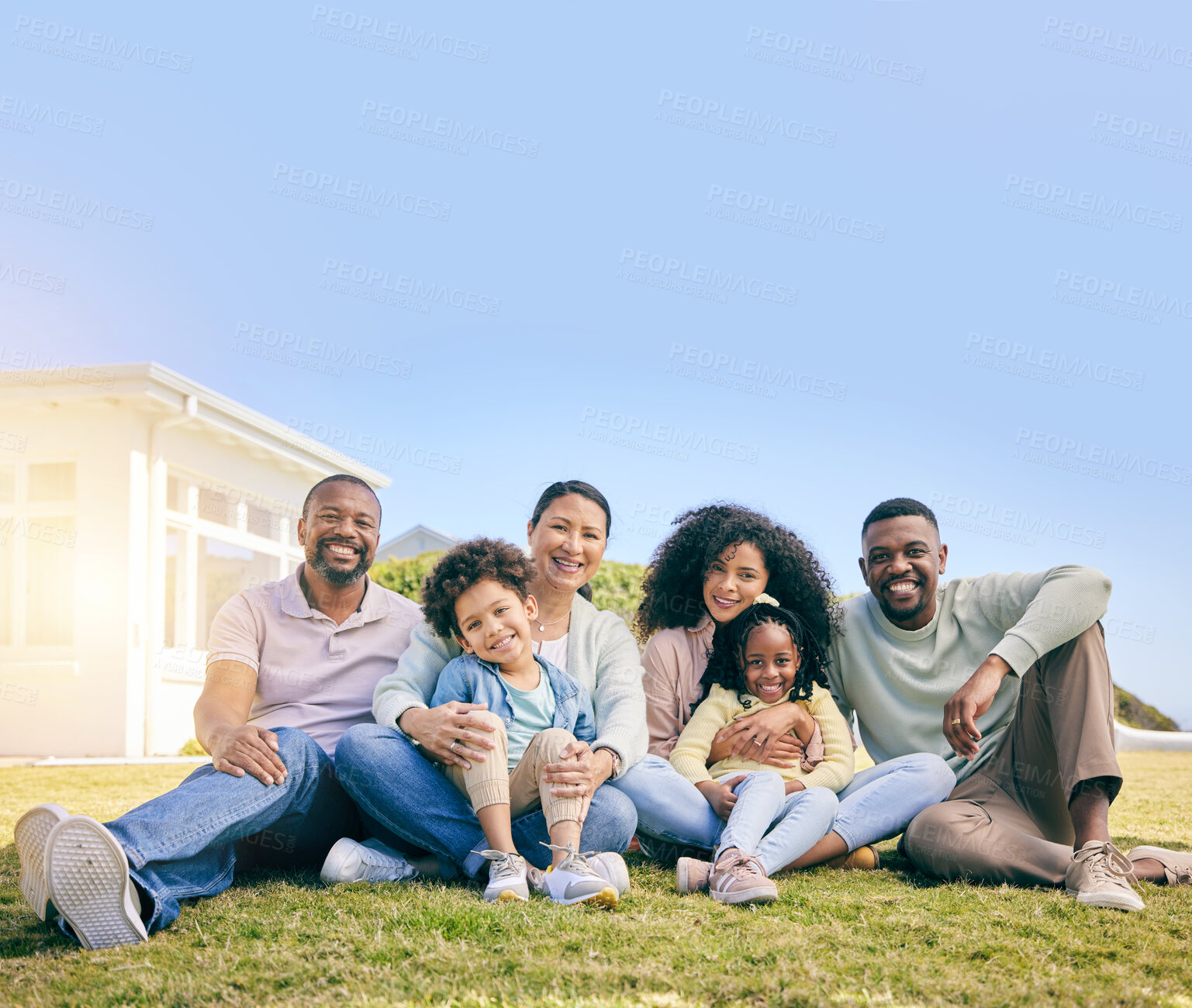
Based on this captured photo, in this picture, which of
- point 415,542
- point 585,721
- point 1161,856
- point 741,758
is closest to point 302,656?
point 585,721

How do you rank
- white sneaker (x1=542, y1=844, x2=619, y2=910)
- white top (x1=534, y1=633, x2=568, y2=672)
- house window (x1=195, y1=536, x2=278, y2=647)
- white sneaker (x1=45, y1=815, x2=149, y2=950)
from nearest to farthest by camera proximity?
white sneaker (x1=45, y1=815, x2=149, y2=950) → white sneaker (x1=542, y1=844, x2=619, y2=910) → white top (x1=534, y1=633, x2=568, y2=672) → house window (x1=195, y1=536, x2=278, y2=647)

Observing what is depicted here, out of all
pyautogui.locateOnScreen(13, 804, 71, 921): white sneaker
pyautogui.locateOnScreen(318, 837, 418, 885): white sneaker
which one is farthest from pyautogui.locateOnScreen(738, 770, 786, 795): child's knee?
pyautogui.locateOnScreen(13, 804, 71, 921): white sneaker

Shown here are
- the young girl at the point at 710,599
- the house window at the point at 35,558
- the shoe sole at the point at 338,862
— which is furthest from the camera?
the house window at the point at 35,558

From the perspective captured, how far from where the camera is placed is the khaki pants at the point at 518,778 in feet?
9.64

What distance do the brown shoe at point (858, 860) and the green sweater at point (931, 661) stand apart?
465mm

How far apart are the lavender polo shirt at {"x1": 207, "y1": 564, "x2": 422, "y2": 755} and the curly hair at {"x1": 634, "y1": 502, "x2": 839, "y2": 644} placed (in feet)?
4.27

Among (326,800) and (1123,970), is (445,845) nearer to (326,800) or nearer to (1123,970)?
(326,800)

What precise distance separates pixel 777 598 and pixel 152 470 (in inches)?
360

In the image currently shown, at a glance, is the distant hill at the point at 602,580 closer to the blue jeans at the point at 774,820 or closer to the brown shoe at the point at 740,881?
the blue jeans at the point at 774,820

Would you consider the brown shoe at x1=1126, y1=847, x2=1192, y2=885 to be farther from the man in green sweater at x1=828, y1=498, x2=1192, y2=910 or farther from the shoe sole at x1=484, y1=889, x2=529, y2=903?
the shoe sole at x1=484, y1=889, x2=529, y2=903

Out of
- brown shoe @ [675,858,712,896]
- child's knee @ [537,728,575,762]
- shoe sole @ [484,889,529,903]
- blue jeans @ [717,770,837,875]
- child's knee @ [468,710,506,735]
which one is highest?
child's knee @ [468,710,506,735]

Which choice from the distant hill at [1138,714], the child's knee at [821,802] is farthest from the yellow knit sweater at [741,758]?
the distant hill at [1138,714]

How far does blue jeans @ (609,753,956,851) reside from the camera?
3338 millimetres

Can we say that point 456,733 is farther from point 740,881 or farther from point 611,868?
point 740,881
